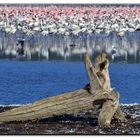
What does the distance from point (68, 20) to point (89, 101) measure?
0.55 meters

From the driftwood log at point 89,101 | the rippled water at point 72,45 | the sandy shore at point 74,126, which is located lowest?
the sandy shore at point 74,126

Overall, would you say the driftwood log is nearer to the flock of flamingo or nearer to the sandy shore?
the sandy shore

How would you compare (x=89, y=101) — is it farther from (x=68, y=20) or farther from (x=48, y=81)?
(x=68, y=20)

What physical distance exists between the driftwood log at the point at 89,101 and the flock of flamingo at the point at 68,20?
27cm

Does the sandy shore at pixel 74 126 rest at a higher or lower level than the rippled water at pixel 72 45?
lower

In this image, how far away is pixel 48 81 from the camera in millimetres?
5184

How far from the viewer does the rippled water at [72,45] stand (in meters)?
5.24

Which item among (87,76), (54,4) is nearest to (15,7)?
(54,4)

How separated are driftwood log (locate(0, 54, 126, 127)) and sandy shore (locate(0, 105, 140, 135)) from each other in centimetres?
6

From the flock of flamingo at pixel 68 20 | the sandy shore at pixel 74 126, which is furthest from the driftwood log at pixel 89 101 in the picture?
the flock of flamingo at pixel 68 20

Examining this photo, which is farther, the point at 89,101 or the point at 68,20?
the point at 68,20

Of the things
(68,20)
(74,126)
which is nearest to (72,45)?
(68,20)

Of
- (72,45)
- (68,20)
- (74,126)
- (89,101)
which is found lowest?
(74,126)

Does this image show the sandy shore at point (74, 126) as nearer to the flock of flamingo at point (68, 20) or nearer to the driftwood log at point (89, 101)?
the driftwood log at point (89, 101)
